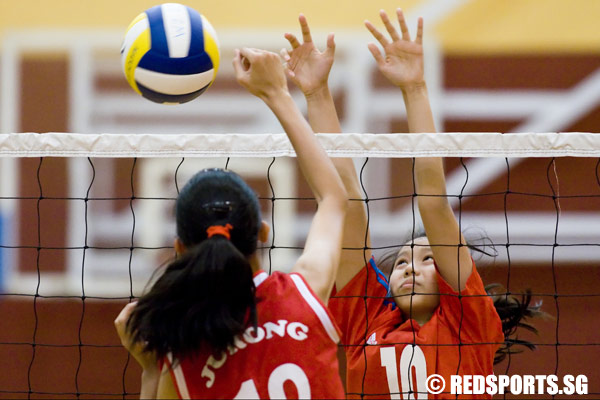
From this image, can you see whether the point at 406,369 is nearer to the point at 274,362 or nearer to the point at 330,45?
the point at 274,362

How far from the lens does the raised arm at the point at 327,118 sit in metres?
2.42

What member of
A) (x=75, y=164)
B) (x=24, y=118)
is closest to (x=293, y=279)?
(x=75, y=164)

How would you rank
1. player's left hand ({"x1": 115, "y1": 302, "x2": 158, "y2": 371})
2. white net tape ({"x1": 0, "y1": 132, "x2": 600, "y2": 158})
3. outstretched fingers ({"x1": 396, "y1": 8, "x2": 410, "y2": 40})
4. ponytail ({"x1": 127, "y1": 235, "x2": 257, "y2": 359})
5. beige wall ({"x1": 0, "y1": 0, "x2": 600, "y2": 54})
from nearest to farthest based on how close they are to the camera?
ponytail ({"x1": 127, "y1": 235, "x2": 257, "y2": 359}) < player's left hand ({"x1": 115, "y1": 302, "x2": 158, "y2": 371}) < outstretched fingers ({"x1": 396, "y1": 8, "x2": 410, "y2": 40}) < white net tape ({"x1": 0, "y1": 132, "x2": 600, "y2": 158}) < beige wall ({"x1": 0, "y1": 0, "x2": 600, "y2": 54})

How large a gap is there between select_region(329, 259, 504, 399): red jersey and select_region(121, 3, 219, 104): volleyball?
0.91 m

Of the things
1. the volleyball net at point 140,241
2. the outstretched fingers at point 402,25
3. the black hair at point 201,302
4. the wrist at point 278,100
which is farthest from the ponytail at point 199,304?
the volleyball net at point 140,241

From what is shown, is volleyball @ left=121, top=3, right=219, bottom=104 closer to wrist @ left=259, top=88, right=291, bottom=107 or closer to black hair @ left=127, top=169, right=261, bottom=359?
wrist @ left=259, top=88, right=291, bottom=107

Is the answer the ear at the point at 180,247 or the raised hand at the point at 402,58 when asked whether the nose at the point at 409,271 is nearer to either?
the raised hand at the point at 402,58

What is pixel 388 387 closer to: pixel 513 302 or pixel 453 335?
pixel 453 335

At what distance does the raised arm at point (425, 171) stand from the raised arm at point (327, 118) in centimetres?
18

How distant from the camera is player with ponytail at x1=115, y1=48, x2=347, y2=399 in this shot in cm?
159

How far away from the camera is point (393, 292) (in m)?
2.46

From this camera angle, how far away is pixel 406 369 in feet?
7.52

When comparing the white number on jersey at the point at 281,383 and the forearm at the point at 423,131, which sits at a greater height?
the forearm at the point at 423,131

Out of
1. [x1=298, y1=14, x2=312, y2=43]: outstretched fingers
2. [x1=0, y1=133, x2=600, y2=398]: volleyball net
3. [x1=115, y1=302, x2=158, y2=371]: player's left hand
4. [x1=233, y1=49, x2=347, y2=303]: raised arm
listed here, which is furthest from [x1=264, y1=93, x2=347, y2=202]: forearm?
[x1=0, y1=133, x2=600, y2=398]: volleyball net
